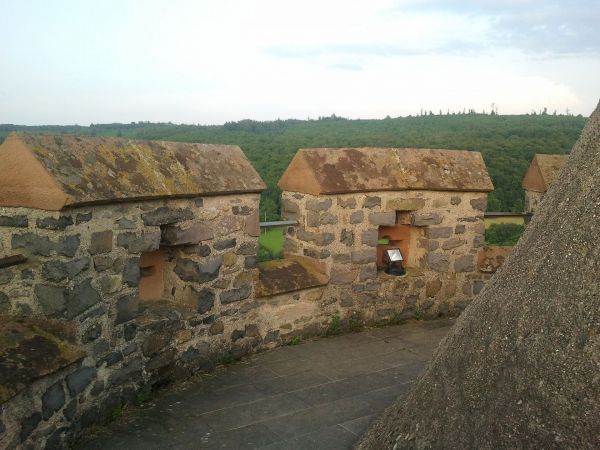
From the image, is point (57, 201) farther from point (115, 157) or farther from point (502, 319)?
point (502, 319)

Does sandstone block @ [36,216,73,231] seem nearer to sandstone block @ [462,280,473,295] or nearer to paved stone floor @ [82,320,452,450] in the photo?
paved stone floor @ [82,320,452,450]

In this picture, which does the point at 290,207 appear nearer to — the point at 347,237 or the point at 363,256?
the point at 347,237

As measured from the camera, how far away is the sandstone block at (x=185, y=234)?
4547mm

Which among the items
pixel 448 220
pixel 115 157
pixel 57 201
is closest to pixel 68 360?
pixel 57 201

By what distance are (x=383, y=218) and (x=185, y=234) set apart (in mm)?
2330

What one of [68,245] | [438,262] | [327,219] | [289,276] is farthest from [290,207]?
[68,245]

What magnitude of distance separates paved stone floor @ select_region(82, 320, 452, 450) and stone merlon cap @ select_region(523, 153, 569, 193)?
8.01 feet

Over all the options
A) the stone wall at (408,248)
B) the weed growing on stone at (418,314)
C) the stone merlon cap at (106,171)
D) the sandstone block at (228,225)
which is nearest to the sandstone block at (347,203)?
the stone wall at (408,248)

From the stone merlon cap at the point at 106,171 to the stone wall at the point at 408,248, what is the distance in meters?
1.00

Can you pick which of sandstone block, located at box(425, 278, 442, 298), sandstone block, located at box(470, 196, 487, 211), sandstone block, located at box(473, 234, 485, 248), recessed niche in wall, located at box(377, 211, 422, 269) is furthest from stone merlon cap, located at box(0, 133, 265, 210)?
sandstone block, located at box(473, 234, 485, 248)

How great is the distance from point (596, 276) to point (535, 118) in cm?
4178

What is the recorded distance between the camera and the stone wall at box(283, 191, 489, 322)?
5883mm

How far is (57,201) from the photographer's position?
348cm

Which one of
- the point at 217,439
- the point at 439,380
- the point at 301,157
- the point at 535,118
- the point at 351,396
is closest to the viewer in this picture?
A: the point at 439,380
